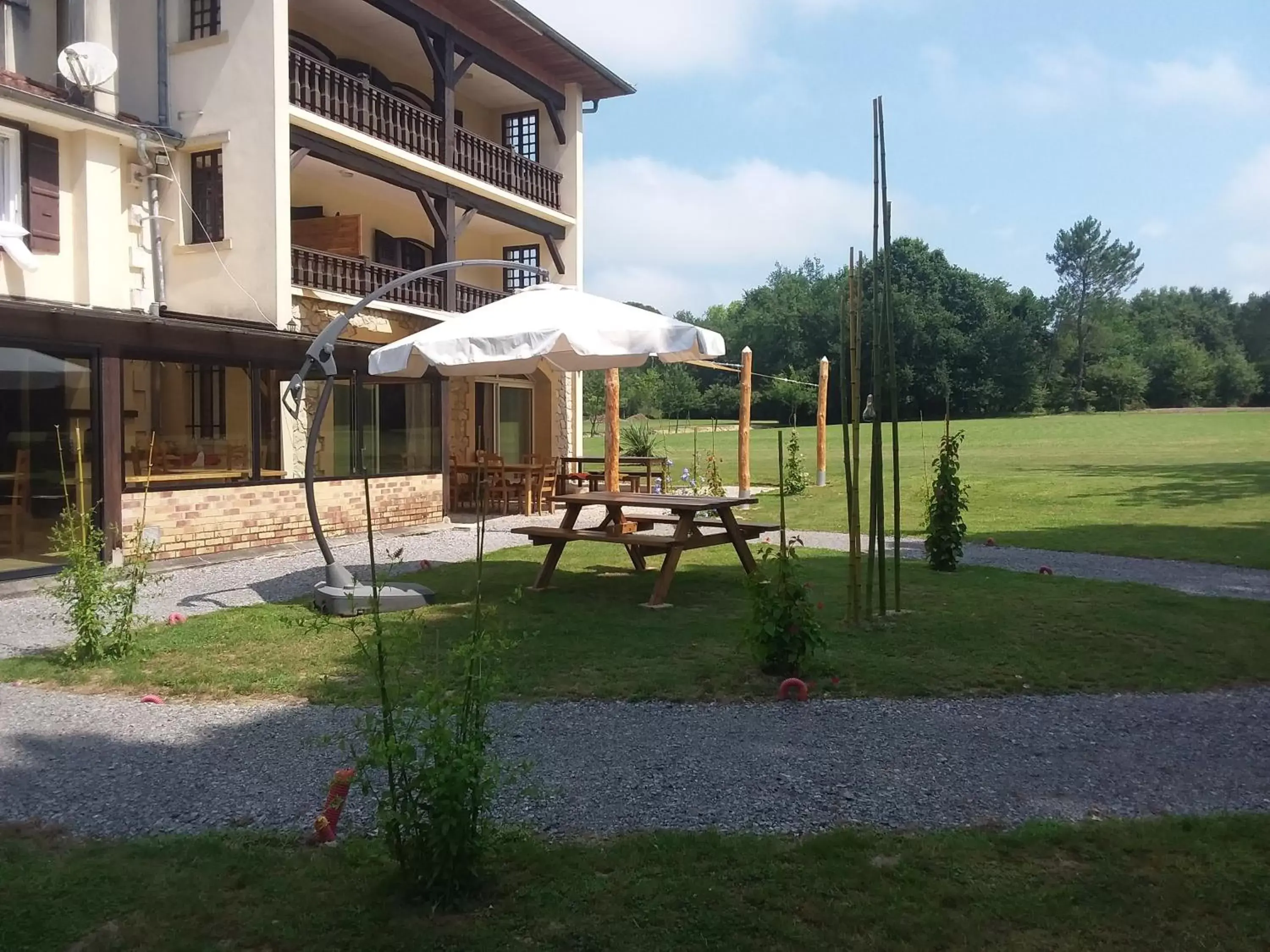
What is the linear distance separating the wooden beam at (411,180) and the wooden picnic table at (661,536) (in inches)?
288

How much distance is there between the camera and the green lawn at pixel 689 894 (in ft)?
9.36

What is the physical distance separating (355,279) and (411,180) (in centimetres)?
199

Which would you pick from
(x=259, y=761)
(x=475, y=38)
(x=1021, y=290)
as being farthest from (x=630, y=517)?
(x=1021, y=290)

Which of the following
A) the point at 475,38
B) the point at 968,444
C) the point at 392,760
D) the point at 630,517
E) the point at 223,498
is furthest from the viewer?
the point at 968,444

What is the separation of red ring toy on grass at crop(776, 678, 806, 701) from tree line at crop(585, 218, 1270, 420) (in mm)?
43715

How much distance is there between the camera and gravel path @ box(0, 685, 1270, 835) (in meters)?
3.85

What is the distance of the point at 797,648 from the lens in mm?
5688

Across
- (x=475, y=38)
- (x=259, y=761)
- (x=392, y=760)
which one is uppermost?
(x=475, y=38)

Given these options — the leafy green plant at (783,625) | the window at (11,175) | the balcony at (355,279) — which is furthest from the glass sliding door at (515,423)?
the leafy green plant at (783,625)

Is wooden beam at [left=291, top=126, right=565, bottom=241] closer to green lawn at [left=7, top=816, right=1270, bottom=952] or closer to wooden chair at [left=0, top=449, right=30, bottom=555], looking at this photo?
wooden chair at [left=0, top=449, right=30, bottom=555]

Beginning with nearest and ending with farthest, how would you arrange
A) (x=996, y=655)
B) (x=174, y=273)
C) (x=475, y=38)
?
(x=996, y=655) → (x=174, y=273) → (x=475, y=38)

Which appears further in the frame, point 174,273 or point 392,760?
point 174,273

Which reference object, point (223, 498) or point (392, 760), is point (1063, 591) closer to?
point (392, 760)

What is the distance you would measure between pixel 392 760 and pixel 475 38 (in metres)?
16.2
